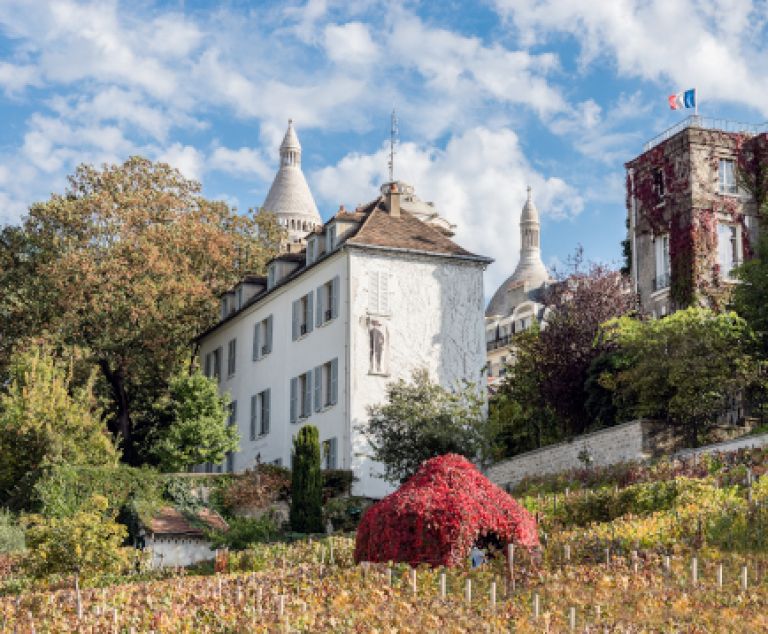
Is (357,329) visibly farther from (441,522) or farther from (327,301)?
(441,522)

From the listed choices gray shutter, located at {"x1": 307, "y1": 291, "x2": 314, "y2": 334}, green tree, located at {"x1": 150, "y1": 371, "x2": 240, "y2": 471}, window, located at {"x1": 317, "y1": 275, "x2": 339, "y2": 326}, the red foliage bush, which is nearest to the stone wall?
window, located at {"x1": 317, "y1": 275, "x2": 339, "y2": 326}

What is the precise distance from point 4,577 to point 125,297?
20117 mm

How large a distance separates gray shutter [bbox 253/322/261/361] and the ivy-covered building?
14.4 metres

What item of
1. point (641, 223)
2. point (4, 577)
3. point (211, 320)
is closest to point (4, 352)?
point (211, 320)

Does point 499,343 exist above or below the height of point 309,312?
above

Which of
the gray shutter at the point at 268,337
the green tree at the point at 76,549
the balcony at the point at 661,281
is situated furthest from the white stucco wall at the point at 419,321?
the green tree at the point at 76,549

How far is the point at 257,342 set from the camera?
51.7 metres

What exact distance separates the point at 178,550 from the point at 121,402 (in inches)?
613

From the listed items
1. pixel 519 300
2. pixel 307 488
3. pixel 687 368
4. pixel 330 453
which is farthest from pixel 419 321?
pixel 519 300

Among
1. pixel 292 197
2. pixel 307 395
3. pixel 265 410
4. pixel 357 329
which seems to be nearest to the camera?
pixel 357 329

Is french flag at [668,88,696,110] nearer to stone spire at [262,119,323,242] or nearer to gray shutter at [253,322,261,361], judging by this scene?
gray shutter at [253,322,261,361]

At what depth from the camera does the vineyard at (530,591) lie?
1847 centimetres

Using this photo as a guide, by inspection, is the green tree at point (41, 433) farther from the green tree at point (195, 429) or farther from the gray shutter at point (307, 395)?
the gray shutter at point (307, 395)

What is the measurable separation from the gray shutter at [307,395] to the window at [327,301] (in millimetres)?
1879
